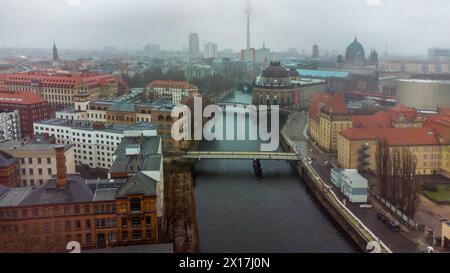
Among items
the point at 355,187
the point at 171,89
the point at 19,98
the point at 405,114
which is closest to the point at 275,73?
the point at 171,89

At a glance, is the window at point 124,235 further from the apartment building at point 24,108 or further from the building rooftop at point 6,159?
the apartment building at point 24,108

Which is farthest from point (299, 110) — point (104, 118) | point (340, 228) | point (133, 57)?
point (133, 57)

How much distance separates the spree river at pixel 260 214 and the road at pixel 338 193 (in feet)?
0.91

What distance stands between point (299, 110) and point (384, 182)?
8944 mm

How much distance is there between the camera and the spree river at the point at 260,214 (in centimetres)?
429

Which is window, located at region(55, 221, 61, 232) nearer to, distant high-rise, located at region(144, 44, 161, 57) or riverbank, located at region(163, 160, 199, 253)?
riverbank, located at region(163, 160, 199, 253)

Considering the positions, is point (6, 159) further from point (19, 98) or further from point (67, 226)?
point (19, 98)

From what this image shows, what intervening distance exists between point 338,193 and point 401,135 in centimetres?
138

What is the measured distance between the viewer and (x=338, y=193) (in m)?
5.55

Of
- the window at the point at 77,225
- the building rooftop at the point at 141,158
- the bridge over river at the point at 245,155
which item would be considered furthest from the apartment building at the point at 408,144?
the window at the point at 77,225

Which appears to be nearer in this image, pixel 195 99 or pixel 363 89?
pixel 195 99
